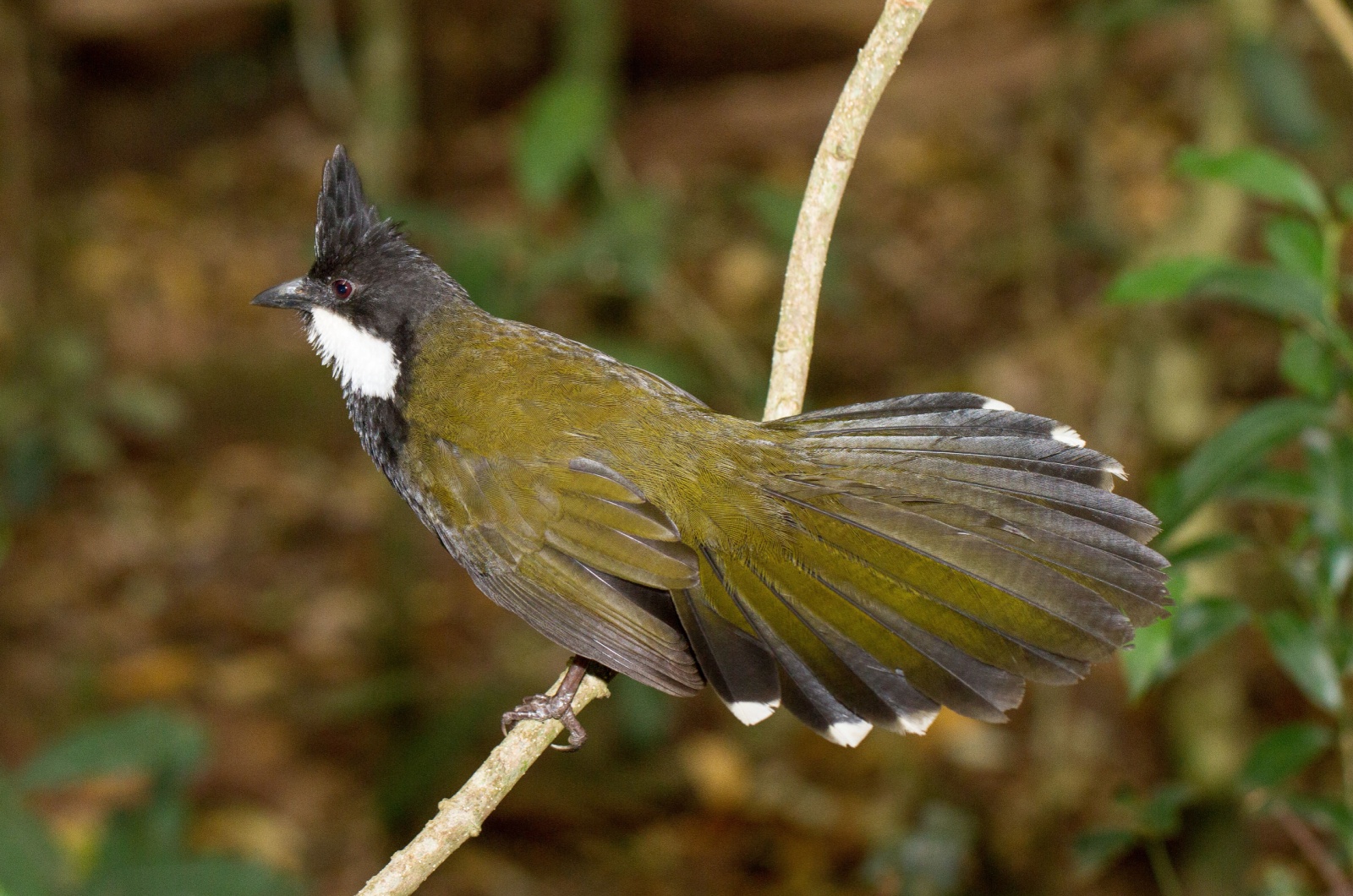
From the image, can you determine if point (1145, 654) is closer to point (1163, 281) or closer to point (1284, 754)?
point (1284, 754)

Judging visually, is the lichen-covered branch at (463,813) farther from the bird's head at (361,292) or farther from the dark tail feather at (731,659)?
the bird's head at (361,292)

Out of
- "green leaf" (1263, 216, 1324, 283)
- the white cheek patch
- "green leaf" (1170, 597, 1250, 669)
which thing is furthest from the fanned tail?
the white cheek patch

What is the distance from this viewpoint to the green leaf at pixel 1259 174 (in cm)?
247

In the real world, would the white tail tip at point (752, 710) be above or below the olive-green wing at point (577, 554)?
below

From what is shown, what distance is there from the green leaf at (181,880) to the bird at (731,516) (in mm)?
1125

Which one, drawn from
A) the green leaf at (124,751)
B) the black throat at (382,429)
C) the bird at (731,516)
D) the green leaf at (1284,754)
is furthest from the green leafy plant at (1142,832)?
the green leaf at (124,751)

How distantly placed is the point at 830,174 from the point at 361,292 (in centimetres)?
119

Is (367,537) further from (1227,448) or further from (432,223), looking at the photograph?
(1227,448)

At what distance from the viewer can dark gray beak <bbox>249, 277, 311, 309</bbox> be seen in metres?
3.15

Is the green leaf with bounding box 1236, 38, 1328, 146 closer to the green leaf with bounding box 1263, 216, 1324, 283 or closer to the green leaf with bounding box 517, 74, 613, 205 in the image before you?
the green leaf with bounding box 1263, 216, 1324, 283

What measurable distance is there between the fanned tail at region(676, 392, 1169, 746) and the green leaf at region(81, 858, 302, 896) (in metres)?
1.59

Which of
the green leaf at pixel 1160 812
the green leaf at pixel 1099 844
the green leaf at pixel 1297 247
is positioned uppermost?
the green leaf at pixel 1297 247

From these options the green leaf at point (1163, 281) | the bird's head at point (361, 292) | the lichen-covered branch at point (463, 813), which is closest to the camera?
the lichen-covered branch at point (463, 813)

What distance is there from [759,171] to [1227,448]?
25.0ft
